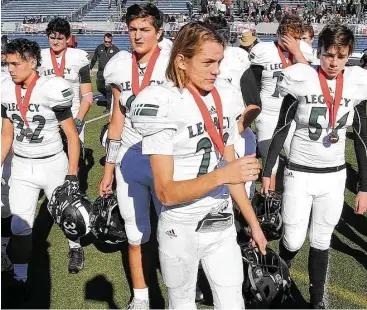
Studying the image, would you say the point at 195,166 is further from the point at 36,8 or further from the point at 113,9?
the point at 36,8

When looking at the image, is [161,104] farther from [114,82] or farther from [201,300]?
[201,300]

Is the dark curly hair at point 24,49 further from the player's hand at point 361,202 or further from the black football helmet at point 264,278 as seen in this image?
the player's hand at point 361,202

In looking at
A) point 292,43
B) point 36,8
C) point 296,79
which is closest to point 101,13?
point 36,8

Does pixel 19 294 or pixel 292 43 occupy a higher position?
pixel 292 43

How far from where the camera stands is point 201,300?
425 cm

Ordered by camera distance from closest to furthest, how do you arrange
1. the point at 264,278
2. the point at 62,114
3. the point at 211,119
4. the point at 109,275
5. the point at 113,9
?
the point at 211,119 → the point at 264,278 → the point at 62,114 → the point at 109,275 → the point at 113,9

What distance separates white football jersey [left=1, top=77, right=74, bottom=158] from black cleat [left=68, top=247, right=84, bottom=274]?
107 cm

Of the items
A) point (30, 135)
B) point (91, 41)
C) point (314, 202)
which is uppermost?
point (30, 135)

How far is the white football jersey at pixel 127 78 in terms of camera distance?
3836mm

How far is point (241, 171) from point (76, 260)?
299 cm

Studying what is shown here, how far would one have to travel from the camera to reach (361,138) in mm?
3809

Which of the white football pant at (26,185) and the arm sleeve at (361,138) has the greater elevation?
the arm sleeve at (361,138)

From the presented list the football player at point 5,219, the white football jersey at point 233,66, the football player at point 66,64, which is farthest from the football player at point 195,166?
the football player at point 66,64

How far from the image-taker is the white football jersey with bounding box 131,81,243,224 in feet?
8.29
